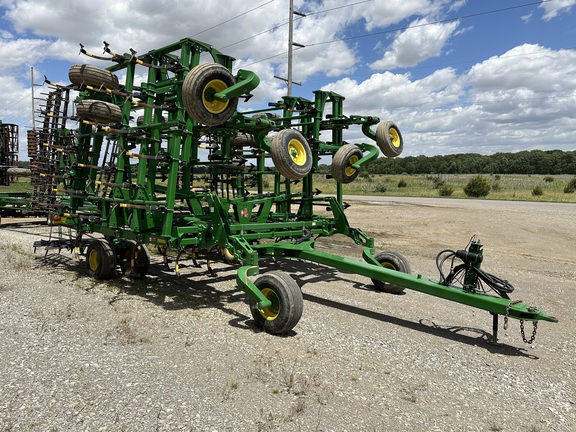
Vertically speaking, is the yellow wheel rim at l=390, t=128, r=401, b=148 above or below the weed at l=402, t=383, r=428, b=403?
above

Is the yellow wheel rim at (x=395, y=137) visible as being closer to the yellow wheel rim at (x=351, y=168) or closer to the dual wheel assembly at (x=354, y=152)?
the dual wheel assembly at (x=354, y=152)

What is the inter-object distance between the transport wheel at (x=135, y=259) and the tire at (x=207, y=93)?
3455 mm

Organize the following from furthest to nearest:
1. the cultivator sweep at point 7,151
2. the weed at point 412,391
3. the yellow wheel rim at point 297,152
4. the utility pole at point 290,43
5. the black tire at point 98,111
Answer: the utility pole at point 290,43 < the cultivator sweep at point 7,151 < the black tire at point 98,111 < the yellow wheel rim at point 297,152 < the weed at point 412,391

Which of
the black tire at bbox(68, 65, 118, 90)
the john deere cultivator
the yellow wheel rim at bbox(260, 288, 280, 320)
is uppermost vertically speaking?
the black tire at bbox(68, 65, 118, 90)

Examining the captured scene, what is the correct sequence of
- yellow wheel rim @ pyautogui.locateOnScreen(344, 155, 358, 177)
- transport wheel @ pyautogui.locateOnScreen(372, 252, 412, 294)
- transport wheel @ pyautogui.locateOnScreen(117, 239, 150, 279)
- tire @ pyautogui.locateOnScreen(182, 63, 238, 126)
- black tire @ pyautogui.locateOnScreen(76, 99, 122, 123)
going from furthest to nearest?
yellow wheel rim @ pyautogui.locateOnScreen(344, 155, 358, 177)
transport wheel @ pyautogui.locateOnScreen(117, 239, 150, 279)
black tire @ pyautogui.locateOnScreen(76, 99, 122, 123)
transport wheel @ pyautogui.locateOnScreen(372, 252, 412, 294)
tire @ pyautogui.locateOnScreen(182, 63, 238, 126)

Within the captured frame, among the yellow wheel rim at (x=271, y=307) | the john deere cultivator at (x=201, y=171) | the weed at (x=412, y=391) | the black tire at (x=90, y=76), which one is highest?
the black tire at (x=90, y=76)

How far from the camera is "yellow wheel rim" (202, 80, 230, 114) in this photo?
19.6ft

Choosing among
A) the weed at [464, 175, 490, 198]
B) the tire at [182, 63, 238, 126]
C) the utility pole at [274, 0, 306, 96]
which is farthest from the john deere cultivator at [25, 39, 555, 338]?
the weed at [464, 175, 490, 198]

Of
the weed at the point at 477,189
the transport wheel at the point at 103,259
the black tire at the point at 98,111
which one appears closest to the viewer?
the black tire at the point at 98,111

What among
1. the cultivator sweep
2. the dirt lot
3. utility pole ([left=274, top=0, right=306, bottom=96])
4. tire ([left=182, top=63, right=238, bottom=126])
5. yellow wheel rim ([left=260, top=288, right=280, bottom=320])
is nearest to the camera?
the dirt lot

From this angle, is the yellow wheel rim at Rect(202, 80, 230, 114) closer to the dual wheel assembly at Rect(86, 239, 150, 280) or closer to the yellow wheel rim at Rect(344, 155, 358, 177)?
the yellow wheel rim at Rect(344, 155, 358, 177)

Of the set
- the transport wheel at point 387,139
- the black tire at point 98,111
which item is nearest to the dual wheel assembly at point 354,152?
the transport wheel at point 387,139

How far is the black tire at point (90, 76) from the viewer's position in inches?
302

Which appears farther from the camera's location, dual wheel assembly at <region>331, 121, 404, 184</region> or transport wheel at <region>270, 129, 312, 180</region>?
dual wheel assembly at <region>331, 121, 404, 184</region>
